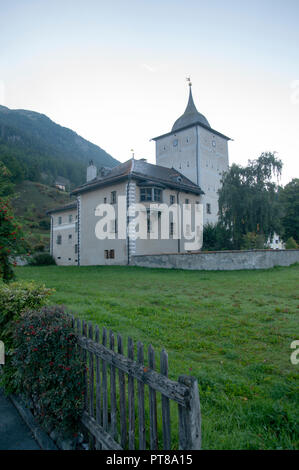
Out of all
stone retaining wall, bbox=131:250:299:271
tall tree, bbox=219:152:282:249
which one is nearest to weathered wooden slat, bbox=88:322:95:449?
stone retaining wall, bbox=131:250:299:271

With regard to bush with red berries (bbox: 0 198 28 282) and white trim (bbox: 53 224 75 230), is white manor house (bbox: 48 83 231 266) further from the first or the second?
bush with red berries (bbox: 0 198 28 282)

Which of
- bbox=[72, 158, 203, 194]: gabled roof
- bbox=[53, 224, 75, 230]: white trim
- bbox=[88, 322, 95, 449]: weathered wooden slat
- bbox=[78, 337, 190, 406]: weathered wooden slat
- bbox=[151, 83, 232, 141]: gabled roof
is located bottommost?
bbox=[88, 322, 95, 449]: weathered wooden slat

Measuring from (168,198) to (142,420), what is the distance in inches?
1064

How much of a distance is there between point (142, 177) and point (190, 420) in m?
25.1

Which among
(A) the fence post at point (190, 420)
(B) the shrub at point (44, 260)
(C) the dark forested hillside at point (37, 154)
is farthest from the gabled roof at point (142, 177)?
(C) the dark forested hillside at point (37, 154)

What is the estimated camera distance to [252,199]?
24688 mm

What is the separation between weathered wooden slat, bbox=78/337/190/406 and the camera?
2.08 m

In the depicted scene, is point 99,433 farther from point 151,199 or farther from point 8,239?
point 151,199

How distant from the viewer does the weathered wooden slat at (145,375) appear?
2076 millimetres

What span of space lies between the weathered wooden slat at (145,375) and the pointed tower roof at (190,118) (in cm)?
3616

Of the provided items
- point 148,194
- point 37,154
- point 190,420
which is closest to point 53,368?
point 190,420

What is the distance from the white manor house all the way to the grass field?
596 inches

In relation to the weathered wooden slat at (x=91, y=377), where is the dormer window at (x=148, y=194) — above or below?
above

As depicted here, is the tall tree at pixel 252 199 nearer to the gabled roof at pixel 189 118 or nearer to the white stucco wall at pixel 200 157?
the white stucco wall at pixel 200 157
